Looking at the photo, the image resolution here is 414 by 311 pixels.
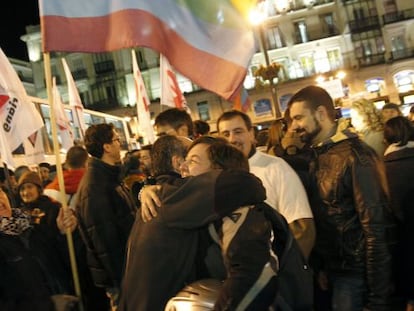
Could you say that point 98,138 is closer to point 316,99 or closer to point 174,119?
point 174,119

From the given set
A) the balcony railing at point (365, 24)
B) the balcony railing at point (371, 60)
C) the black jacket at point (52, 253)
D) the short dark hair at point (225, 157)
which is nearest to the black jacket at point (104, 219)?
the black jacket at point (52, 253)

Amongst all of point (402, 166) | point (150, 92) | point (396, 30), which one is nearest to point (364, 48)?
point (396, 30)

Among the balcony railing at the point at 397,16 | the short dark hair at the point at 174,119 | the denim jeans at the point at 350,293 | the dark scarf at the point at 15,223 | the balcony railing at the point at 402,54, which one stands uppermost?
the balcony railing at the point at 397,16

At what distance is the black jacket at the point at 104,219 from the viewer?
408 centimetres

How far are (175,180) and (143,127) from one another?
23.4 ft

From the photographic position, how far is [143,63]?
176 feet

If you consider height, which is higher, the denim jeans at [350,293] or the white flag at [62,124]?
the white flag at [62,124]

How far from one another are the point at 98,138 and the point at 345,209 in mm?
2435

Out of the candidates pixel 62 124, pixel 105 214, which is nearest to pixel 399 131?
pixel 105 214

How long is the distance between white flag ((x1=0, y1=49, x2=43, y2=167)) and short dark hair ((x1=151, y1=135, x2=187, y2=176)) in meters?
2.29

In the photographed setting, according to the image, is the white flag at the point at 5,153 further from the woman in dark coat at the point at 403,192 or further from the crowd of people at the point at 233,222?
the woman in dark coat at the point at 403,192

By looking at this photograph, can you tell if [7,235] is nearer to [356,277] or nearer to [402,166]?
[356,277]

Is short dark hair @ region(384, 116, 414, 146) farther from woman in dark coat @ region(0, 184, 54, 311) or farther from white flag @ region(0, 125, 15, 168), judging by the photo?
white flag @ region(0, 125, 15, 168)

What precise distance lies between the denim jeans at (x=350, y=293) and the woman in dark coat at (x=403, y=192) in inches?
18.2
